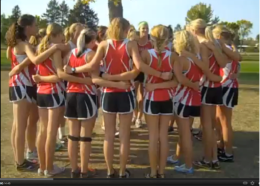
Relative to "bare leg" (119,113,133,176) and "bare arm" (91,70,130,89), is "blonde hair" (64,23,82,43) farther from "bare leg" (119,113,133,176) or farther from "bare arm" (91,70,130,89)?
"bare leg" (119,113,133,176)

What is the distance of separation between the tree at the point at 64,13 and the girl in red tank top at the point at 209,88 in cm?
100

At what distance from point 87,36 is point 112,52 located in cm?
24

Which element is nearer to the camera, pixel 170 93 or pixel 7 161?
pixel 170 93

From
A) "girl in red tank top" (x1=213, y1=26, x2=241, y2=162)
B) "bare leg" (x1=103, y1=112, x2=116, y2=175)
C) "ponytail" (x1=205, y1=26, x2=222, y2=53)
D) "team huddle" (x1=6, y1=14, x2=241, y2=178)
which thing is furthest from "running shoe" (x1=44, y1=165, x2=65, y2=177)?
"ponytail" (x1=205, y1=26, x2=222, y2=53)

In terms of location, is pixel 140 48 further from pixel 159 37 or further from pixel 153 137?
pixel 153 137

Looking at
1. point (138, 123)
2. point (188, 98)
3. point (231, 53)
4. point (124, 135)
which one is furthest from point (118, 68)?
point (138, 123)

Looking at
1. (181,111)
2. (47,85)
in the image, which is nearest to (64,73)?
(47,85)

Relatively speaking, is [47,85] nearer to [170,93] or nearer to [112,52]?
[112,52]

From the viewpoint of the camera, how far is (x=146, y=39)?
3832mm

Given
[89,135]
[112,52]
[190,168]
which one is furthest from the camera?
[190,168]

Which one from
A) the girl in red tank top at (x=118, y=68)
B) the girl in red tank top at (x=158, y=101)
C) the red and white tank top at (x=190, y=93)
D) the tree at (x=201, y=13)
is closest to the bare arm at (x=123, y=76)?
the girl in red tank top at (x=118, y=68)

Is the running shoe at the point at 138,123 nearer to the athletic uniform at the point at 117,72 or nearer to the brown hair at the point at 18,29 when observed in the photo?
the athletic uniform at the point at 117,72

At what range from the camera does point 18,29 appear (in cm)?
286

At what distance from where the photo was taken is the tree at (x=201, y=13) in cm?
257
